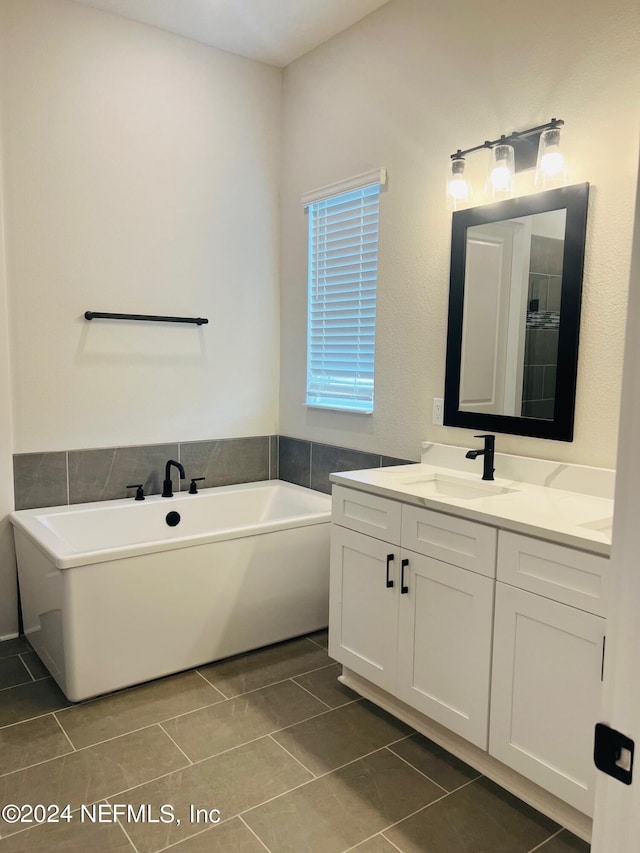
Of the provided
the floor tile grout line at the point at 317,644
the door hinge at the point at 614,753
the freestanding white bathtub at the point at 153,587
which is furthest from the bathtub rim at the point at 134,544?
the door hinge at the point at 614,753

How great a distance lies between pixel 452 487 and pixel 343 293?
1275 millimetres

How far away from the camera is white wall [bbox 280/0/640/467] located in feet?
7.14

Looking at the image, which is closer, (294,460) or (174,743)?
(174,743)

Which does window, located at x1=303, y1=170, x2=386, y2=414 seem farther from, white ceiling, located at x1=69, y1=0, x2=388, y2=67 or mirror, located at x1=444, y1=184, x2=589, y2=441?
white ceiling, located at x1=69, y1=0, x2=388, y2=67

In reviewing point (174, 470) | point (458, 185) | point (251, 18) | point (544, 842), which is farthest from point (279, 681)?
point (251, 18)

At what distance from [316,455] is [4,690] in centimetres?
183

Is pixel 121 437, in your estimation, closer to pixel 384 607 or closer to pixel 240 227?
pixel 240 227

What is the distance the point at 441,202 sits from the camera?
279 cm

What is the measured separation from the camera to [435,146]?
2805 mm

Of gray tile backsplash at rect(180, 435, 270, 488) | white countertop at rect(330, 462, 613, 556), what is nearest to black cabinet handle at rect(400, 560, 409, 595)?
white countertop at rect(330, 462, 613, 556)

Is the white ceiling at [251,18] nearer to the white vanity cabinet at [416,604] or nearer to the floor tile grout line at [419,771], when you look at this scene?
the white vanity cabinet at [416,604]

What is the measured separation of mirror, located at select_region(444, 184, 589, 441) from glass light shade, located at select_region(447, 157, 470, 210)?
0.17 ft

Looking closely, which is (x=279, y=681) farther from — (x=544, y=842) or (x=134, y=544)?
(x=544, y=842)

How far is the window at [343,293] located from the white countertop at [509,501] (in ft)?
2.30
